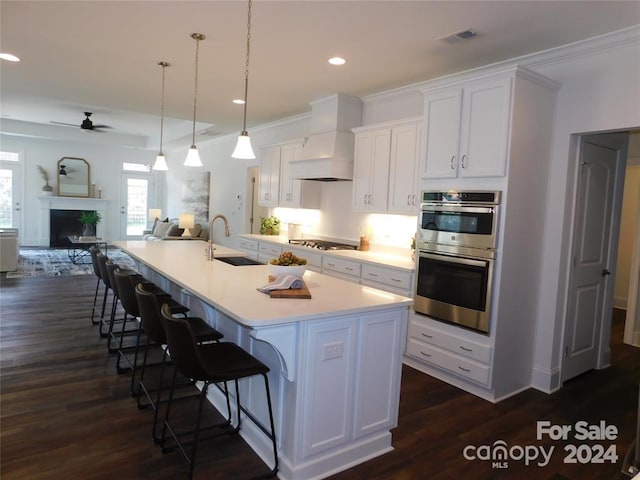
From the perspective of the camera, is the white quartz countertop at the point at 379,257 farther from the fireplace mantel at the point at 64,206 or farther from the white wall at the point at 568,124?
the fireplace mantel at the point at 64,206

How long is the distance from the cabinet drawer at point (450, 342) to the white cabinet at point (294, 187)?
250 cm

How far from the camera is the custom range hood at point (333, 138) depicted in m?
4.89

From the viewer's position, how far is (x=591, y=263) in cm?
368

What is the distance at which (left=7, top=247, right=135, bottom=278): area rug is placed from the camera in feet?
23.7

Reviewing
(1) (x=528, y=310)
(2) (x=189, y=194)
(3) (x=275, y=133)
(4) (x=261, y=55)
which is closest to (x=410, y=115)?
(4) (x=261, y=55)

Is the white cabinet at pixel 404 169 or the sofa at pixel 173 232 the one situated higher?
the white cabinet at pixel 404 169

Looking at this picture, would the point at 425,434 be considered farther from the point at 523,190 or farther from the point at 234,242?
the point at 234,242

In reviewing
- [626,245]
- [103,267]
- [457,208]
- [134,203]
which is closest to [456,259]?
[457,208]

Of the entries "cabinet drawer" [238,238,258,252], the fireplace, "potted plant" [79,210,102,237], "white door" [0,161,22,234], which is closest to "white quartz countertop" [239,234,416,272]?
"cabinet drawer" [238,238,258,252]

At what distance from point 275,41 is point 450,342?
2.85 m

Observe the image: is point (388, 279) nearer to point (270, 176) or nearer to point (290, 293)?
point (290, 293)

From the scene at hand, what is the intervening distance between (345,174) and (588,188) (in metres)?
2.46

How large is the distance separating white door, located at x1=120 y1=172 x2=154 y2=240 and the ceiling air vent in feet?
33.8

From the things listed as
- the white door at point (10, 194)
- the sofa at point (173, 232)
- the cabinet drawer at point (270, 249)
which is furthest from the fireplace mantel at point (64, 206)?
the cabinet drawer at point (270, 249)
